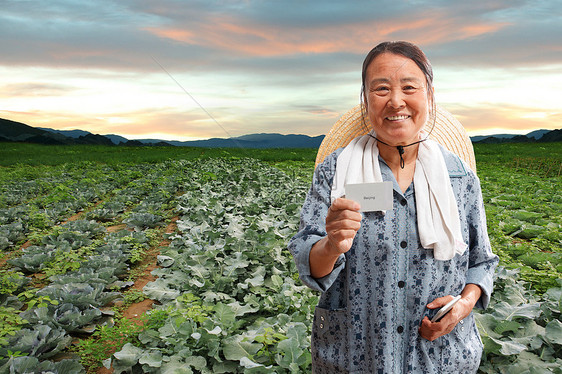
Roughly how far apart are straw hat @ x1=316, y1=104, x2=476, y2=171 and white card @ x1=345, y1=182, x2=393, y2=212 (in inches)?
24.8

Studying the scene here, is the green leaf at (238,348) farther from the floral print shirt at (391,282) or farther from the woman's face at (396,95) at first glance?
the woman's face at (396,95)

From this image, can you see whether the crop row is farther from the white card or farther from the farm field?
the white card

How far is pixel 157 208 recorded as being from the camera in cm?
794

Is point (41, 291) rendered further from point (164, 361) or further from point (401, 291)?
point (401, 291)

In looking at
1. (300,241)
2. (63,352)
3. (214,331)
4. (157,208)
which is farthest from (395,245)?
(157,208)

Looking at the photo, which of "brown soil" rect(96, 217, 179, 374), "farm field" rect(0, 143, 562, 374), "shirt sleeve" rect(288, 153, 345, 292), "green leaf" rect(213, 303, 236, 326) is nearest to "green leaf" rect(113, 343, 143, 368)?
"farm field" rect(0, 143, 562, 374)

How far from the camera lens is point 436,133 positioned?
206 centimetres

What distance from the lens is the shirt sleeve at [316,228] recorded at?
147 cm

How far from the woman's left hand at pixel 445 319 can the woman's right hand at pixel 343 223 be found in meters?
0.49

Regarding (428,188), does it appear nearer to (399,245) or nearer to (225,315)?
(399,245)

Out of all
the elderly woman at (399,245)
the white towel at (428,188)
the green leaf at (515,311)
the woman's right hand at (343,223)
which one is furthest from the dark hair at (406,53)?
the green leaf at (515,311)

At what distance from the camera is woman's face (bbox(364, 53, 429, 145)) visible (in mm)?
1490

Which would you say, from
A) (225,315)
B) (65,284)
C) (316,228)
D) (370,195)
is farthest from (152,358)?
(370,195)

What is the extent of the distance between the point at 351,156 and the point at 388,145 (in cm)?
15
